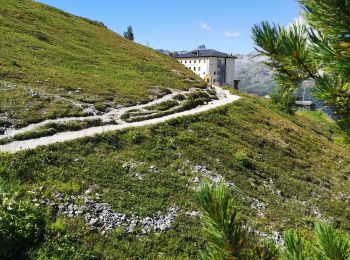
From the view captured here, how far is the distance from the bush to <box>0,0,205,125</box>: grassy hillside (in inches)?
Answer: 532

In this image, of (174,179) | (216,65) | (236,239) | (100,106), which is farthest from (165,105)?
(216,65)

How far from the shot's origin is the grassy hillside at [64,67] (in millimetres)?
39312

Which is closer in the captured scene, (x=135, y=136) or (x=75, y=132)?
(x=75, y=132)

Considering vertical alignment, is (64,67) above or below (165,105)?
above

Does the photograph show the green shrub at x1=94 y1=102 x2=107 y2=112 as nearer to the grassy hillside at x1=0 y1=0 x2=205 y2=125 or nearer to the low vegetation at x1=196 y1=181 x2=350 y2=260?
the grassy hillside at x1=0 y1=0 x2=205 y2=125

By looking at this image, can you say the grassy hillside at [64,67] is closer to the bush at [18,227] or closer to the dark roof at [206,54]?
the bush at [18,227]

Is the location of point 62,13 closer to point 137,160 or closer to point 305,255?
point 137,160

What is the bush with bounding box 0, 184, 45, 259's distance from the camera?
61.5 feet

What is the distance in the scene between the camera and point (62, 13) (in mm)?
92812

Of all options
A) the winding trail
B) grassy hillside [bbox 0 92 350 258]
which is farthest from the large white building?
grassy hillside [bbox 0 92 350 258]

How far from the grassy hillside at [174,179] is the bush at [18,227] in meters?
0.54

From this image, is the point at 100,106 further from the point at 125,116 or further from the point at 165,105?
the point at 165,105

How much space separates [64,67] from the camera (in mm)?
56281

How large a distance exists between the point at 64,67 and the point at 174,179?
32544 mm
